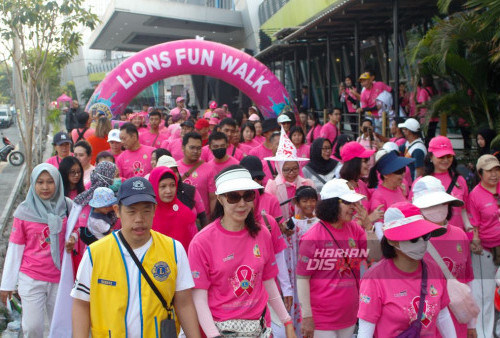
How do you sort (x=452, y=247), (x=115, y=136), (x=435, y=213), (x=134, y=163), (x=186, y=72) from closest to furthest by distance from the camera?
1. (x=435, y=213)
2. (x=452, y=247)
3. (x=134, y=163)
4. (x=115, y=136)
5. (x=186, y=72)

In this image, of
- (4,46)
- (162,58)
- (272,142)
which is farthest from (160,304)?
(162,58)

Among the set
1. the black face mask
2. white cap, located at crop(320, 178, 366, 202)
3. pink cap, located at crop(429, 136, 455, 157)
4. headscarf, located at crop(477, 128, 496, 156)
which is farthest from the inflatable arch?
white cap, located at crop(320, 178, 366, 202)

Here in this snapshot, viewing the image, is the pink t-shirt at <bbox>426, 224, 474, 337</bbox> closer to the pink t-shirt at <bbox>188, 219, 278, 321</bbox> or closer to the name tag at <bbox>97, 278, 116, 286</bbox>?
the pink t-shirt at <bbox>188, 219, 278, 321</bbox>

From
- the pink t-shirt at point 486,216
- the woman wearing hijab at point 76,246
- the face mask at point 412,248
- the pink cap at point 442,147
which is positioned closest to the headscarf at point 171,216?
the woman wearing hijab at point 76,246

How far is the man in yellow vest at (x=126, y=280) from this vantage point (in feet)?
10.9

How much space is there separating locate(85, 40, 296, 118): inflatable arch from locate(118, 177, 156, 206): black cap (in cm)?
1142

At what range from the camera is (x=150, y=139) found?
11.0 metres

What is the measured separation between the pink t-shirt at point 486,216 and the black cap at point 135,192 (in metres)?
3.62

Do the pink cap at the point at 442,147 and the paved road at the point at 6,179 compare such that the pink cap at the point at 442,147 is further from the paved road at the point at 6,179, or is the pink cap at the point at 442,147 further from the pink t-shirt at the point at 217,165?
the paved road at the point at 6,179

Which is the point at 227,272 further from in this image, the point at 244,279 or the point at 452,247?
the point at 452,247

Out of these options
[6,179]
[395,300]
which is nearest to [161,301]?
[395,300]

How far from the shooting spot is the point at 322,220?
457 cm

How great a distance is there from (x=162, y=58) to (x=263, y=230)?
11.2 metres

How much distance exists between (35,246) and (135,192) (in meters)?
2.19
